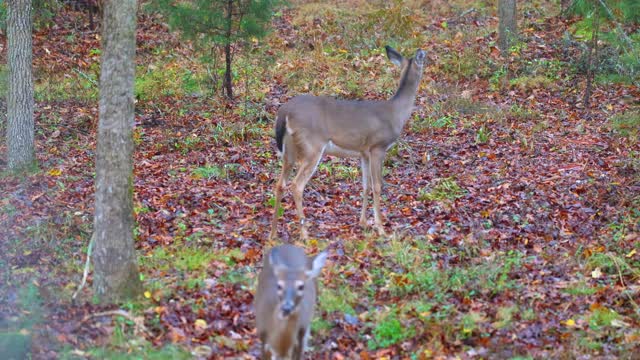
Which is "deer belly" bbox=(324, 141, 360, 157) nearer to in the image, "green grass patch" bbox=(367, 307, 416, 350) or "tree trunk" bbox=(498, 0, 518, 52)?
"green grass patch" bbox=(367, 307, 416, 350)

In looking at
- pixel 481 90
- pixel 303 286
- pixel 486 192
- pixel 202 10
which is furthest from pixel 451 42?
pixel 303 286

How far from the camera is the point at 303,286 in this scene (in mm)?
5648

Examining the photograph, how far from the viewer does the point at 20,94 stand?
1203 centimetres

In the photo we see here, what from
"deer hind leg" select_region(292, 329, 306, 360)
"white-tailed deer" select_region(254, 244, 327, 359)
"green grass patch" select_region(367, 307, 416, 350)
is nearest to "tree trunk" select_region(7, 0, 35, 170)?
"green grass patch" select_region(367, 307, 416, 350)

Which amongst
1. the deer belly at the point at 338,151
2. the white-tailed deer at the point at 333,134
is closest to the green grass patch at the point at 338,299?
the white-tailed deer at the point at 333,134

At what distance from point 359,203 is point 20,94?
5.18 meters

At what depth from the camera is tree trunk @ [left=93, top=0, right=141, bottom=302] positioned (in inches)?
273

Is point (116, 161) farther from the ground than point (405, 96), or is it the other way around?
point (405, 96)

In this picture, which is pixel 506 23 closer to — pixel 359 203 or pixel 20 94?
pixel 359 203

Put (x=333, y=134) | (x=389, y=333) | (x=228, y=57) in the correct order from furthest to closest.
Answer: (x=228, y=57) → (x=333, y=134) → (x=389, y=333)

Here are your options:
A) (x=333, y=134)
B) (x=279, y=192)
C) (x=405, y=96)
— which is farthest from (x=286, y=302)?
(x=405, y=96)

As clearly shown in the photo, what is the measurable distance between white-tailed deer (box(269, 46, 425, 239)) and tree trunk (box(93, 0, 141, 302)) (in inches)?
91.8

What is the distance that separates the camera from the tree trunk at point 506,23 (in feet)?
57.4

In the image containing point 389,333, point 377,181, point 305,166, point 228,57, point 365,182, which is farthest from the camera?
point 228,57
